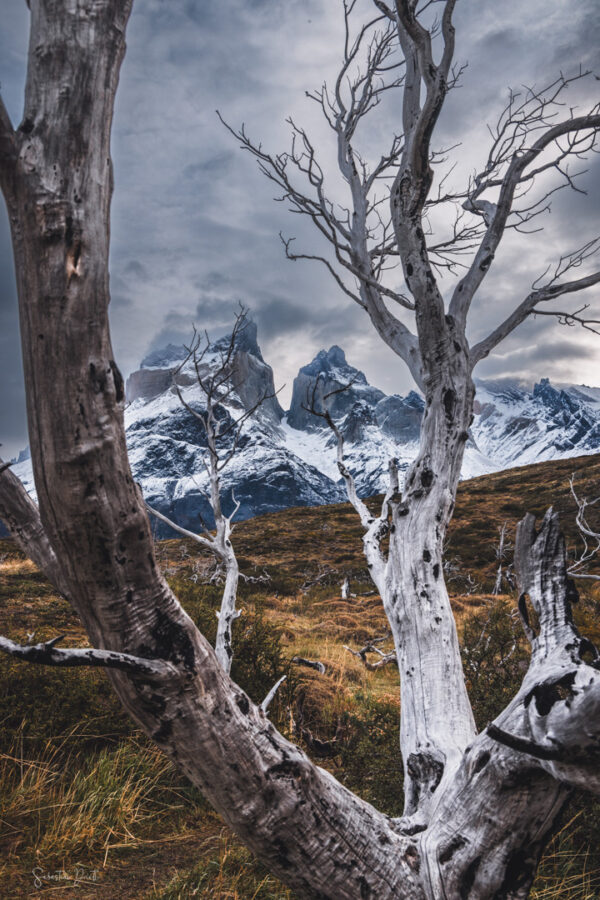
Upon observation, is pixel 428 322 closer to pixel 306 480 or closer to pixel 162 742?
pixel 162 742

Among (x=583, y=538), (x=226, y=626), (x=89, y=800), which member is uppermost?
(x=583, y=538)

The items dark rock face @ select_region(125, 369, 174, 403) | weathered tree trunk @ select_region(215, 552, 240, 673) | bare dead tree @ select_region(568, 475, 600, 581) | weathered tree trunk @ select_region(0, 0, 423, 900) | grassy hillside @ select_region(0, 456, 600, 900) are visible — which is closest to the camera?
weathered tree trunk @ select_region(0, 0, 423, 900)

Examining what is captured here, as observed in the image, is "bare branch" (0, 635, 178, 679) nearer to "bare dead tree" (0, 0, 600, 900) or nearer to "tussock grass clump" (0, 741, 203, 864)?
"bare dead tree" (0, 0, 600, 900)

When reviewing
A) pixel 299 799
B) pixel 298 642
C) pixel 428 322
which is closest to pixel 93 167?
→ pixel 299 799

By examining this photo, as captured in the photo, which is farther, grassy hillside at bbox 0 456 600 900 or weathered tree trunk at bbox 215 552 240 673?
weathered tree trunk at bbox 215 552 240 673

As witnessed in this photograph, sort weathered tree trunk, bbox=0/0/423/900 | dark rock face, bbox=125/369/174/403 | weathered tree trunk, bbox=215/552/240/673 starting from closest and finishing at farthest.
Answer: weathered tree trunk, bbox=0/0/423/900 → weathered tree trunk, bbox=215/552/240/673 → dark rock face, bbox=125/369/174/403

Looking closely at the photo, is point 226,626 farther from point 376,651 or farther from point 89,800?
point 376,651

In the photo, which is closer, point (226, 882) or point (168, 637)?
point (168, 637)

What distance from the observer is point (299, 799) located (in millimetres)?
1324

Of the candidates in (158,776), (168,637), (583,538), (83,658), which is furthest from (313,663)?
(83,658)

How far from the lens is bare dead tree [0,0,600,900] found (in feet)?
3.33

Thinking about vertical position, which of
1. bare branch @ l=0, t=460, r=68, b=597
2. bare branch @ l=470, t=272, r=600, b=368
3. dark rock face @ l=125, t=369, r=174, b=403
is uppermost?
dark rock face @ l=125, t=369, r=174, b=403

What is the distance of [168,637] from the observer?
1.24 m

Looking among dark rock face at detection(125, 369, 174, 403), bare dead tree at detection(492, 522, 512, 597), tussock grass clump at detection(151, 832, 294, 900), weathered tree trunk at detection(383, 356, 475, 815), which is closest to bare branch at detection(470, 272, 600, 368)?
weathered tree trunk at detection(383, 356, 475, 815)
